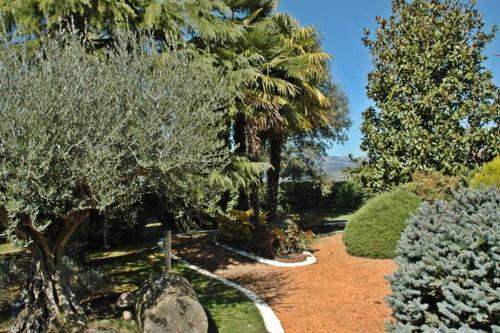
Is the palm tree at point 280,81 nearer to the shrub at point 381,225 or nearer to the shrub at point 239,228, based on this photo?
the shrub at point 239,228

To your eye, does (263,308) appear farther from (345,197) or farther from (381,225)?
(345,197)

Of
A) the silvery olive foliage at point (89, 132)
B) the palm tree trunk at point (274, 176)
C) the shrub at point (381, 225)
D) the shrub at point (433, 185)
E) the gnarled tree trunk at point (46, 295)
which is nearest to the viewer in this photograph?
the silvery olive foliage at point (89, 132)

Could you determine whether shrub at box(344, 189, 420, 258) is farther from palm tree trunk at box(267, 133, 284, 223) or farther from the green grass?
the green grass

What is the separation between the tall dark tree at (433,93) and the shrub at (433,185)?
1.68ft

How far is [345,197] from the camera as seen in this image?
2517 cm

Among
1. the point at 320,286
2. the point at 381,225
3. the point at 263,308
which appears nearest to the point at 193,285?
the point at 263,308

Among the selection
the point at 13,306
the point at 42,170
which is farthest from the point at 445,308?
the point at 13,306

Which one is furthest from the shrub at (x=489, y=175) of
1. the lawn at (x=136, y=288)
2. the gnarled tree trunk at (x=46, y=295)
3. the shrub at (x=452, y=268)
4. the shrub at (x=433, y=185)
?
the gnarled tree trunk at (x=46, y=295)

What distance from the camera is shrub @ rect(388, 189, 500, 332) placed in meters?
3.62

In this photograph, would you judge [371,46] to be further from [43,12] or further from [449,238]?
[449,238]

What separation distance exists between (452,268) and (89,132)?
425 centimetres

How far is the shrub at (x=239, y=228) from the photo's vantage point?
1393cm

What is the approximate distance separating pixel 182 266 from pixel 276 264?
257cm

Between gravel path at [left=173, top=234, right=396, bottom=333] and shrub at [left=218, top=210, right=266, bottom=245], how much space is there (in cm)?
66
